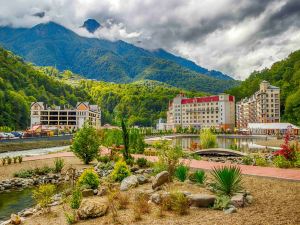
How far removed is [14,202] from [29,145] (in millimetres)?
33893

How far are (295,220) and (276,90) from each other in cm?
9798

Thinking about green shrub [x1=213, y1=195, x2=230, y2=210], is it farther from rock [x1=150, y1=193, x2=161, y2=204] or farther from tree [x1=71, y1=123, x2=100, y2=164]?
tree [x1=71, y1=123, x2=100, y2=164]

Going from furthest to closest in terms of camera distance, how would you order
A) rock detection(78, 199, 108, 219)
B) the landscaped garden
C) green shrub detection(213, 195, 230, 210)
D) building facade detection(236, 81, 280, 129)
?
building facade detection(236, 81, 280, 129) → rock detection(78, 199, 108, 219) → green shrub detection(213, 195, 230, 210) → the landscaped garden

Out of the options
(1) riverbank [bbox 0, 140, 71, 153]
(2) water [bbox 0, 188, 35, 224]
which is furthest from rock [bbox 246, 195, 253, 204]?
(1) riverbank [bbox 0, 140, 71, 153]

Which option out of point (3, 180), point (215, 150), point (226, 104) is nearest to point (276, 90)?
point (226, 104)

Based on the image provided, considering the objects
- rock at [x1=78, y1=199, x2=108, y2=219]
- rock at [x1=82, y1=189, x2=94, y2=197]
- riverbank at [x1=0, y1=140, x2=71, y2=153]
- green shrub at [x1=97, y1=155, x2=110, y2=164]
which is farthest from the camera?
riverbank at [x1=0, y1=140, x2=71, y2=153]

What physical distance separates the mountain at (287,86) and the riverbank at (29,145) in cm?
5919

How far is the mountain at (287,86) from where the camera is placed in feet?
298

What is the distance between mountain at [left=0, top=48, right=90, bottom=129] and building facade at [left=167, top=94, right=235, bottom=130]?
4597 cm

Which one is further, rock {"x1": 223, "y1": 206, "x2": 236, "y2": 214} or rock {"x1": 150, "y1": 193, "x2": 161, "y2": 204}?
rock {"x1": 150, "y1": 193, "x2": 161, "y2": 204}

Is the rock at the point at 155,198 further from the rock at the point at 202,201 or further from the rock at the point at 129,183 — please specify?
the rock at the point at 129,183

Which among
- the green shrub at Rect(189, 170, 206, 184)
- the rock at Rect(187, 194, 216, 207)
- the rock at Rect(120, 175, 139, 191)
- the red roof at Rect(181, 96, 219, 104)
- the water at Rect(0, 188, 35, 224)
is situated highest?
the red roof at Rect(181, 96, 219, 104)

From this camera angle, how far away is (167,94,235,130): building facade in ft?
394

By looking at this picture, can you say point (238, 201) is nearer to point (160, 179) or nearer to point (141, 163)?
point (160, 179)
